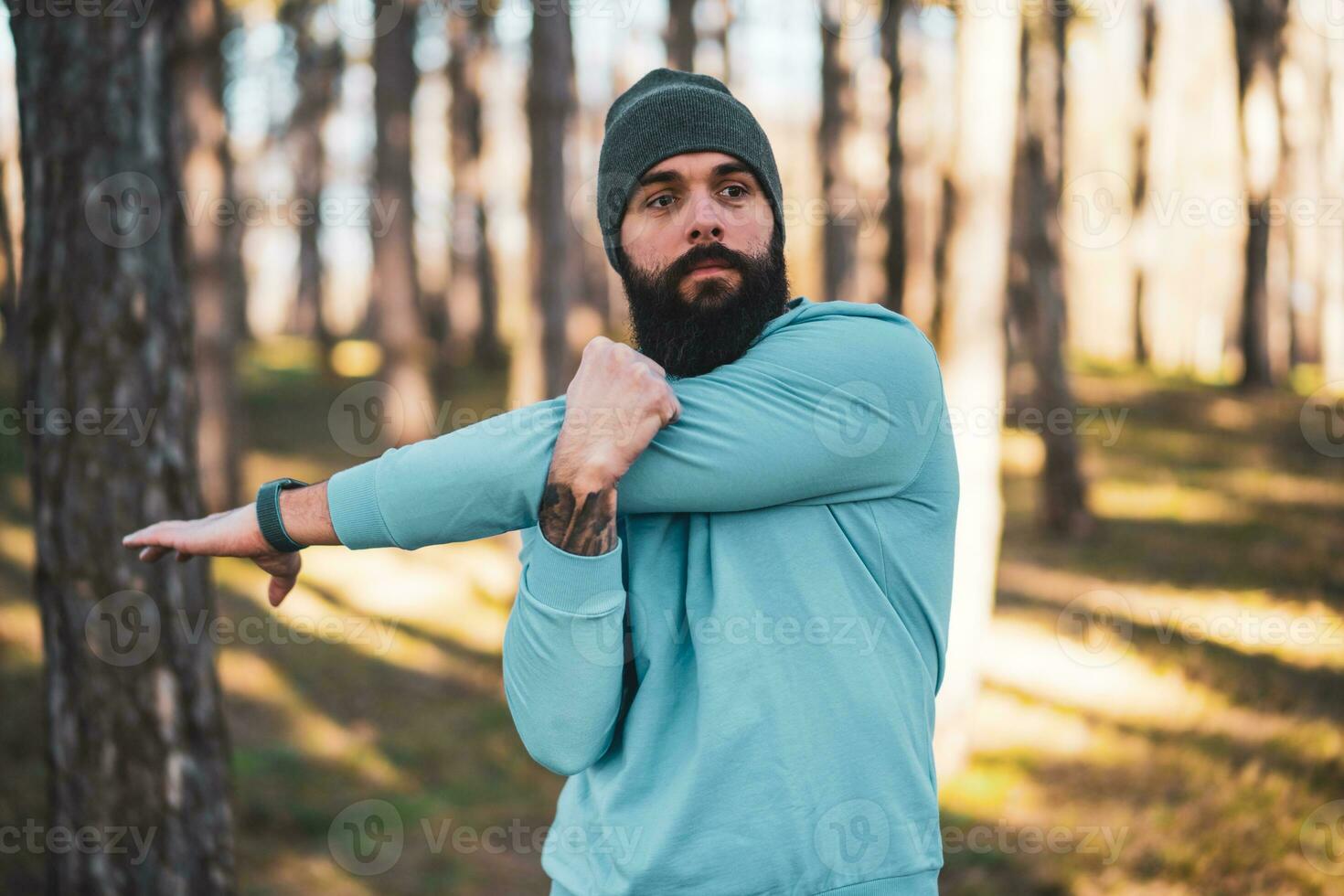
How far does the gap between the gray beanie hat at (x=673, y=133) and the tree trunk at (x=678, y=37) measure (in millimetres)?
13754

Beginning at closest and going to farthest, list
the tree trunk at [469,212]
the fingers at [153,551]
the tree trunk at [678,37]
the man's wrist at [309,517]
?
the man's wrist at [309,517], the fingers at [153,551], the tree trunk at [678,37], the tree trunk at [469,212]

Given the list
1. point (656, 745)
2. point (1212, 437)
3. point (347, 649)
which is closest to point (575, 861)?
point (656, 745)

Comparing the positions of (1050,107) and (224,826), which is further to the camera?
(1050,107)

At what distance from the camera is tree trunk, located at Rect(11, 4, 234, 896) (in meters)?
3.76

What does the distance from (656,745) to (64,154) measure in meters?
3.05

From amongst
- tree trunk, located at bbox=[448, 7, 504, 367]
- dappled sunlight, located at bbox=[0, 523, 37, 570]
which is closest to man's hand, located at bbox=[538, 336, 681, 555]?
dappled sunlight, located at bbox=[0, 523, 37, 570]

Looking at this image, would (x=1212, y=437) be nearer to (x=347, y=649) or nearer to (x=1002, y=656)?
(x=1002, y=656)

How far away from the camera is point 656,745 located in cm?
200

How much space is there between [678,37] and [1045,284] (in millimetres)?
6267

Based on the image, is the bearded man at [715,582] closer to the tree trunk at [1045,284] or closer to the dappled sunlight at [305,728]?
the dappled sunlight at [305,728]

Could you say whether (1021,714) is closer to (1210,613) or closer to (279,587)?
(1210,613)

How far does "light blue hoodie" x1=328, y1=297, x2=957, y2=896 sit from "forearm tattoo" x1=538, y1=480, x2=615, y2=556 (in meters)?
0.02

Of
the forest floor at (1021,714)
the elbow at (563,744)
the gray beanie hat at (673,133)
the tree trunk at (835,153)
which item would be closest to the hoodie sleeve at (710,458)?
the elbow at (563,744)

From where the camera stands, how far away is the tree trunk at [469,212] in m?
20.6
